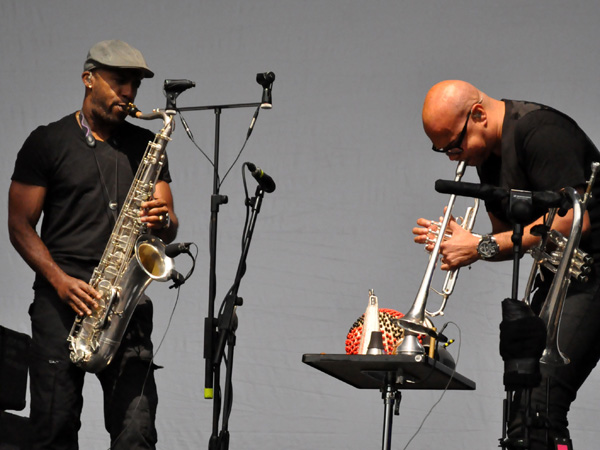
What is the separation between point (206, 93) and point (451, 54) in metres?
1.20

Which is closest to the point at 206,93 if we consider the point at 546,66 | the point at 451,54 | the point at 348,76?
the point at 348,76

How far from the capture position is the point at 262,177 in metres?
3.38

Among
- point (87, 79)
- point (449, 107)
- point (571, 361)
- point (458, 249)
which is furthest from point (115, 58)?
point (571, 361)

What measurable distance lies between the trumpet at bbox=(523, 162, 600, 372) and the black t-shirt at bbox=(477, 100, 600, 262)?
9cm

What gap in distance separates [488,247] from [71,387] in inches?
58.4

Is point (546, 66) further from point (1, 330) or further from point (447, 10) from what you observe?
point (1, 330)

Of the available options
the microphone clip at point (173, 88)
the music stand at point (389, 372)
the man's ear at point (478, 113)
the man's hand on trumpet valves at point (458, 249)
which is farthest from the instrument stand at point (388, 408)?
the microphone clip at point (173, 88)

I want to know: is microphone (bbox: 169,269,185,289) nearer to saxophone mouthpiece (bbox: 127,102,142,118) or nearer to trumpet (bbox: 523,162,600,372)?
saxophone mouthpiece (bbox: 127,102,142,118)

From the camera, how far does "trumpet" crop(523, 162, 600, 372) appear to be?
2.73 meters

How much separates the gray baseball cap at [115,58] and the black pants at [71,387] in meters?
0.88

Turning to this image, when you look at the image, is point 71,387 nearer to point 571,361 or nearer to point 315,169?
point 571,361

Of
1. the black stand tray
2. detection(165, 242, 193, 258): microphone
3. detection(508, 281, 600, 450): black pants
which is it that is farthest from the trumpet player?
detection(165, 242, 193, 258): microphone

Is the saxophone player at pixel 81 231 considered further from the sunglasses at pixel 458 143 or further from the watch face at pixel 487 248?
the watch face at pixel 487 248

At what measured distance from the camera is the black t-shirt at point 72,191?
3.48 m
